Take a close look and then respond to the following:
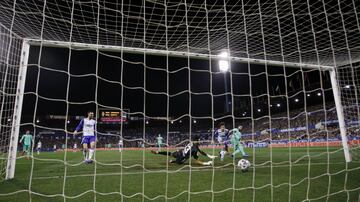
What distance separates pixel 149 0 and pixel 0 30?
3.08m

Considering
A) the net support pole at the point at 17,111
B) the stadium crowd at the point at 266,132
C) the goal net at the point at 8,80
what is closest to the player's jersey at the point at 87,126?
the stadium crowd at the point at 266,132

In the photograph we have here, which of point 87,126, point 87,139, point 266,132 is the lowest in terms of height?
point 87,139

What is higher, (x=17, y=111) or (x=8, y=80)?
(x=8, y=80)

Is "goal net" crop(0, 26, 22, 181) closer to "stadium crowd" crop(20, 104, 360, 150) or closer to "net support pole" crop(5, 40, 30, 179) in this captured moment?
"net support pole" crop(5, 40, 30, 179)

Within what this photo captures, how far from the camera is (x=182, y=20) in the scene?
5.64 meters

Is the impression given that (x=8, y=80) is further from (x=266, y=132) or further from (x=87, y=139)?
(x=266, y=132)

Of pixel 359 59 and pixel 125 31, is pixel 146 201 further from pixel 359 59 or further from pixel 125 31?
pixel 359 59

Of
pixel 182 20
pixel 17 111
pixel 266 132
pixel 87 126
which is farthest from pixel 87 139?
pixel 266 132

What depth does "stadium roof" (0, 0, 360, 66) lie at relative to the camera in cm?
498

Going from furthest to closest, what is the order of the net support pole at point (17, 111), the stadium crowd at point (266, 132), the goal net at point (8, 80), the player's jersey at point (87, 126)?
the stadium crowd at point (266, 132) < the player's jersey at point (87, 126) < the goal net at point (8, 80) < the net support pole at point (17, 111)

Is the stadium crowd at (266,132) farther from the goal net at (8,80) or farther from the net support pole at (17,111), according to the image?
the goal net at (8,80)

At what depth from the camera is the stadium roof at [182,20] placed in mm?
4980

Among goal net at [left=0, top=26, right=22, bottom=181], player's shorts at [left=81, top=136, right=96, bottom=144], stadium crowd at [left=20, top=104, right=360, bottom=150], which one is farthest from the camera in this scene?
stadium crowd at [left=20, top=104, right=360, bottom=150]

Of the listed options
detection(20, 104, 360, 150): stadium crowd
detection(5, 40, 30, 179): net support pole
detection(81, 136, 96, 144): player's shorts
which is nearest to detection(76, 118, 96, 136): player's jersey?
detection(81, 136, 96, 144): player's shorts
